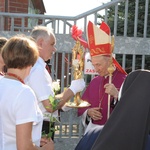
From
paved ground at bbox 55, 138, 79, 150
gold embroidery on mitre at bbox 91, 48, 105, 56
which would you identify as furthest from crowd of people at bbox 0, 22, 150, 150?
paved ground at bbox 55, 138, 79, 150

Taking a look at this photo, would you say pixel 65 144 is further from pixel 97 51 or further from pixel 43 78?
pixel 43 78

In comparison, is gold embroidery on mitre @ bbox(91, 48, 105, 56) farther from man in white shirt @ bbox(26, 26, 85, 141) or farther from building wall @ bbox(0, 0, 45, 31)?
building wall @ bbox(0, 0, 45, 31)

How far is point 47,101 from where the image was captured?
3.14 m

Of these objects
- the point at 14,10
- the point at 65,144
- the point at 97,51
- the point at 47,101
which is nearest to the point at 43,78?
the point at 47,101

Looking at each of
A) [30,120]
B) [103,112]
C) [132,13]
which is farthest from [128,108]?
[132,13]

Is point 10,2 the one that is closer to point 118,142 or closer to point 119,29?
point 119,29

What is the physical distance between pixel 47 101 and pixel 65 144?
6.64 feet

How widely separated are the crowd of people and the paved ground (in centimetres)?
125

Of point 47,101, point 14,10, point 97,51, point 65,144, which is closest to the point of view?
point 47,101

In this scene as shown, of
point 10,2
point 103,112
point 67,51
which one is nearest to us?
point 103,112

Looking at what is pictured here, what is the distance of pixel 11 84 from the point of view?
2.38 meters

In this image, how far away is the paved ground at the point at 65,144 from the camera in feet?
16.5

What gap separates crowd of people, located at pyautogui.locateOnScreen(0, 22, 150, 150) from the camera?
1.88m

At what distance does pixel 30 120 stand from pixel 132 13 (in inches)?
203
